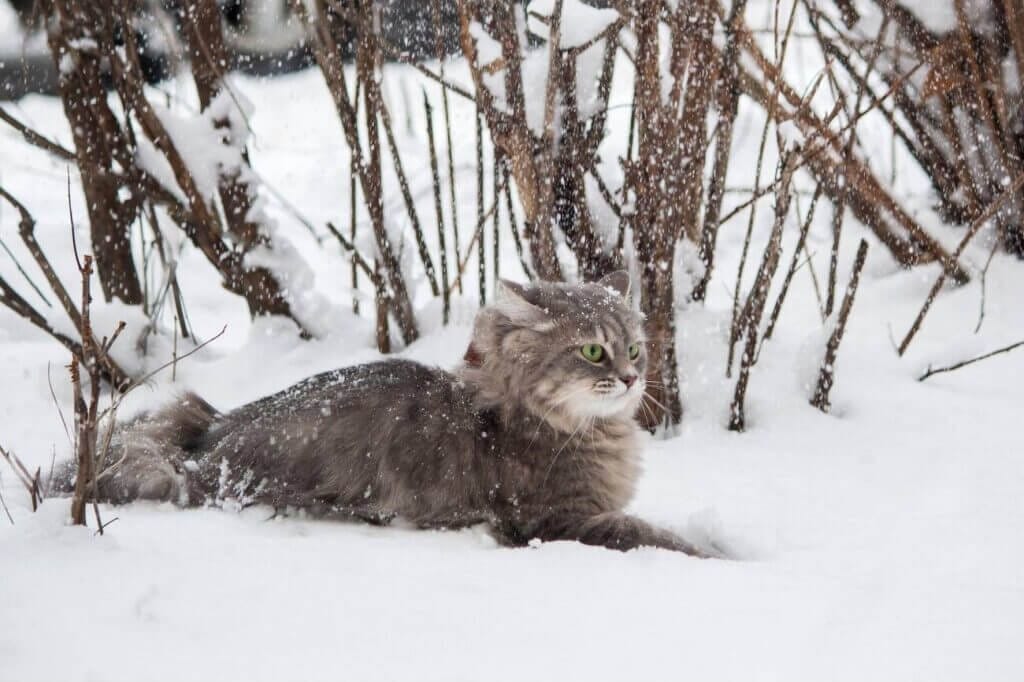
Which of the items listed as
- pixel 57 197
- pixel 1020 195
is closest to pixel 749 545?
pixel 1020 195

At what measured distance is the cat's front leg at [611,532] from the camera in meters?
2.42

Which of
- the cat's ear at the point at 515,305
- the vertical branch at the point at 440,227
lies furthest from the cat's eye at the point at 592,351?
the vertical branch at the point at 440,227

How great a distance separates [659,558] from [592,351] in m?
0.79

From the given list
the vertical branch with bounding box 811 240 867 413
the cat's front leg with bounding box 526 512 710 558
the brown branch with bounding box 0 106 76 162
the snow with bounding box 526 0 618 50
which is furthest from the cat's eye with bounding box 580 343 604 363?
the brown branch with bounding box 0 106 76 162

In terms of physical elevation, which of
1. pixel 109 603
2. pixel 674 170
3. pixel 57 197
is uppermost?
pixel 674 170

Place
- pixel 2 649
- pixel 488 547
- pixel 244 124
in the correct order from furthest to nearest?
pixel 244 124, pixel 488 547, pixel 2 649

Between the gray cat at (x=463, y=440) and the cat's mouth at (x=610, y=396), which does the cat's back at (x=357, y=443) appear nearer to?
the gray cat at (x=463, y=440)

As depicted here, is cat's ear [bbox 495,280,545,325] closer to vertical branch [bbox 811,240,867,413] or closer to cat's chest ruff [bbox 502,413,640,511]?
cat's chest ruff [bbox 502,413,640,511]

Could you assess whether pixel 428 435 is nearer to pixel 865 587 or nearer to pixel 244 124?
pixel 865 587

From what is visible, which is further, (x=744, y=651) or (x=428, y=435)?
(x=428, y=435)

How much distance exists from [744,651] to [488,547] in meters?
0.86

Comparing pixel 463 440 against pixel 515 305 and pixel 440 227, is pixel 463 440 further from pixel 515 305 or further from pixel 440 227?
pixel 440 227

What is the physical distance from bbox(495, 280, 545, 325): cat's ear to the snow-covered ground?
68 centimetres

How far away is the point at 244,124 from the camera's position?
12.6 feet
